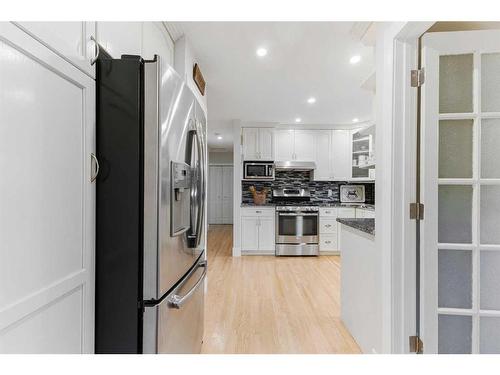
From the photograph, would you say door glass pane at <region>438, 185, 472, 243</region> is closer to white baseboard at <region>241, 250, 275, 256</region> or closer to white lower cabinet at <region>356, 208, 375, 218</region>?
white lower cabinet at <region>356, 208, 375, 218</region>

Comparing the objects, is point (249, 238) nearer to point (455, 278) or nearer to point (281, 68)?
point (281, 68)

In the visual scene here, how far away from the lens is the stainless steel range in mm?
4977

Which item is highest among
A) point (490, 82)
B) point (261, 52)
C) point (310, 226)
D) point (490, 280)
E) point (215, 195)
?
point (261, 52)

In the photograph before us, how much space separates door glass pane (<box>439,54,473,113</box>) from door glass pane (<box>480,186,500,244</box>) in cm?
44

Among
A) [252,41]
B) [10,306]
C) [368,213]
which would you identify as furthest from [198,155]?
[368,213]

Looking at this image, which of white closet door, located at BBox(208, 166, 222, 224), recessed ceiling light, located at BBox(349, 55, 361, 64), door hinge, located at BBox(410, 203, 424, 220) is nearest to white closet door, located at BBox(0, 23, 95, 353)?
door hinge, located at BBox(410, 203, 424, 220)

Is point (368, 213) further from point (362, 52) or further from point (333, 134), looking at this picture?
point (362, 52)

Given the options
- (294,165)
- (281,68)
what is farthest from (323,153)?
(281,68)

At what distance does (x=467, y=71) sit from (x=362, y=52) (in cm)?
132

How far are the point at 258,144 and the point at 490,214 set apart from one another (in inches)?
169

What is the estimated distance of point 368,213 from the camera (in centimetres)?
477

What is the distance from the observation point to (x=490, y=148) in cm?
141

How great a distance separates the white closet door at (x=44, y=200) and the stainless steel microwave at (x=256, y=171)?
A: 172 inches

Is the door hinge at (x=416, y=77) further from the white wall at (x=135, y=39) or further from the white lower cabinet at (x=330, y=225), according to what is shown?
the white lower cabinet at (x=330, y=225)
